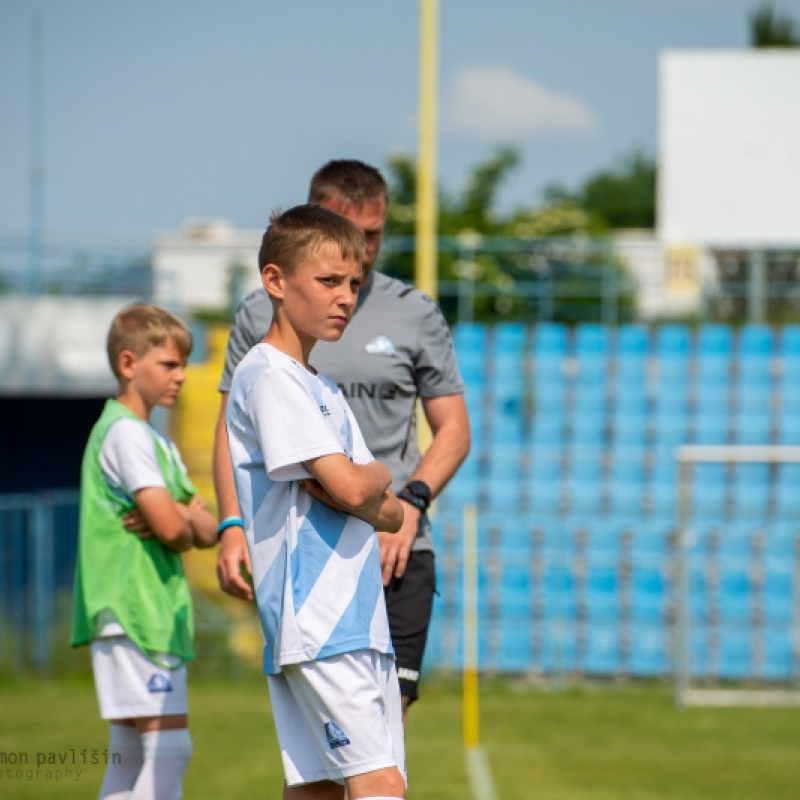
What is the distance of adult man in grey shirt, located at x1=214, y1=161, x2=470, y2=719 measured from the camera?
349 centimetres

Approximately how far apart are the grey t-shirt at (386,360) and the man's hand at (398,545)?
19cm

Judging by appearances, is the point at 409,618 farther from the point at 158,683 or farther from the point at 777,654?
the point at 777,654

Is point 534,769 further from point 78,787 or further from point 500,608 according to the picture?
point 500,608

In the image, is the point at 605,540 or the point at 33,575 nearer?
the point at 33,575

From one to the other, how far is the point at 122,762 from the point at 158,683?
27 cm

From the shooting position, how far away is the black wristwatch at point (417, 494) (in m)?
3.44

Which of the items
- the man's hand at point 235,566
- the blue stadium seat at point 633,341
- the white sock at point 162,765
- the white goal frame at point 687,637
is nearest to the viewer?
the man's hand at point 235,566

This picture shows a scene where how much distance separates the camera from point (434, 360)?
12.0ft

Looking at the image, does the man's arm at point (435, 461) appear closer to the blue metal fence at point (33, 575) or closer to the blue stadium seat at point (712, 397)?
the blue metal fence at point (33, 575)

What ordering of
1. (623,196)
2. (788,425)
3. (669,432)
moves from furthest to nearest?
(623,196), (669,432), (788,425)

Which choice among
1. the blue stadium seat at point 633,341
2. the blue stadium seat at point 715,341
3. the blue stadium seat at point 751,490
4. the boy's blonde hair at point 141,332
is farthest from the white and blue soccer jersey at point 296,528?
the blue stadium seat at point 715,341

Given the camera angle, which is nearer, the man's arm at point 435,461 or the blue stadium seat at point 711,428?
the man's arm at point 435,461

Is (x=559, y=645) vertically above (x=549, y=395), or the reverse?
(x=549, y=395)

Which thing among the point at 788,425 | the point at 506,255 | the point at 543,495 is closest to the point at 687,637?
the point at 543,495
